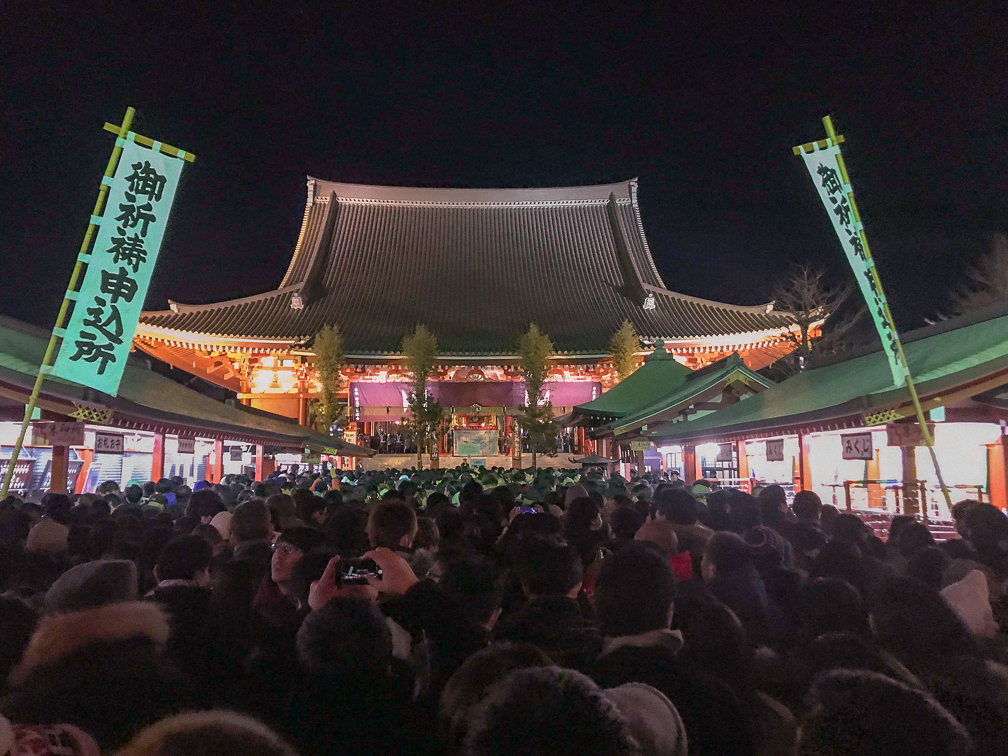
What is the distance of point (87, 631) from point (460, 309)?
95.9ft

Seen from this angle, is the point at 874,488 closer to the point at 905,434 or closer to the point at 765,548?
the point at 905,434

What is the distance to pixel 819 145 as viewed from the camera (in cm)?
763

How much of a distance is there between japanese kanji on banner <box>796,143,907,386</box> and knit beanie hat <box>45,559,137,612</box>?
7064 mm

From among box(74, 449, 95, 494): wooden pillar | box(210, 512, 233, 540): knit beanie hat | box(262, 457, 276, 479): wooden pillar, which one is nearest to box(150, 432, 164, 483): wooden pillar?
box(74, 449, 95, 494): wooden pillar

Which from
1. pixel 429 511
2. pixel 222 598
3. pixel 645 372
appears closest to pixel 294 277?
pixel 645 372

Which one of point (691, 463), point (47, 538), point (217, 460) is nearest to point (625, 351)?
point (691, 463)

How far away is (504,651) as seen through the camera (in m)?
2.08

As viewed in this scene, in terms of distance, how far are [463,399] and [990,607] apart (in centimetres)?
2639

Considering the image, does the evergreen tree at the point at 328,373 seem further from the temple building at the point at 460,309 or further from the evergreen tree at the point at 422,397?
the evergreen tree at the point at 422,397

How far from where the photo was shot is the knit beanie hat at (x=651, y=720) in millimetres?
1538

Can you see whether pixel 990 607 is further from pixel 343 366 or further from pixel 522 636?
pixel 343 366

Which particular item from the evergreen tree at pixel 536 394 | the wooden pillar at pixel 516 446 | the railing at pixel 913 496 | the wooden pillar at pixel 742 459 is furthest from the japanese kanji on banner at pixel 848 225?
the wooden pillar at pixel 516 446

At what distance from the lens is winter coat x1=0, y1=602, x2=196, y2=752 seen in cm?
189

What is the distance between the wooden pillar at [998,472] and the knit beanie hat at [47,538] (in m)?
9.38
